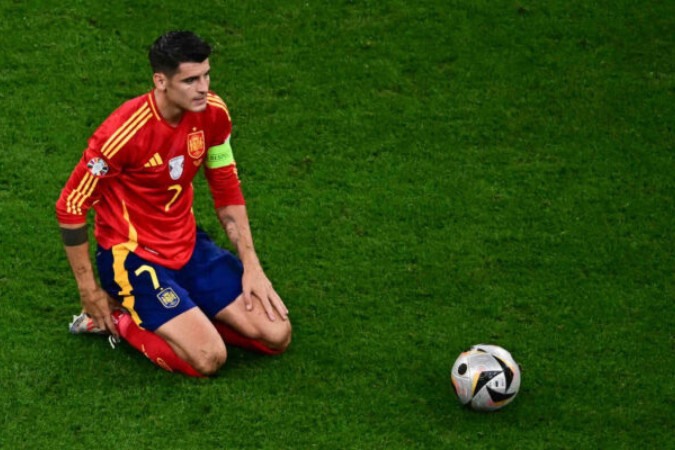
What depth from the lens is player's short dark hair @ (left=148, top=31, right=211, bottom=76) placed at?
19.2 feet

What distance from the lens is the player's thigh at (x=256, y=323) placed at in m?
6.29

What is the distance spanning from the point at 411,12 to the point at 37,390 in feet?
13.7

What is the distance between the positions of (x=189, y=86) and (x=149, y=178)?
511 mm

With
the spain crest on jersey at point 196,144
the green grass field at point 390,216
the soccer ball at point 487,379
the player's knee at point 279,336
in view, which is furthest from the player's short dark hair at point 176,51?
the soccer ball at point 487,379

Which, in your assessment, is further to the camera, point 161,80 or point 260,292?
point 260,292

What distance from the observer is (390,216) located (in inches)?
291

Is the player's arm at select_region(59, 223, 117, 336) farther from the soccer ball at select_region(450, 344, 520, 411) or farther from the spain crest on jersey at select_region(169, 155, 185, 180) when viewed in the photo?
the soccer ball at select_region(450, 344, 520, 411)

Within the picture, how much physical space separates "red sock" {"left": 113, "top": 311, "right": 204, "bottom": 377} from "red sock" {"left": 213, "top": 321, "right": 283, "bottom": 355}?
12.3 inches

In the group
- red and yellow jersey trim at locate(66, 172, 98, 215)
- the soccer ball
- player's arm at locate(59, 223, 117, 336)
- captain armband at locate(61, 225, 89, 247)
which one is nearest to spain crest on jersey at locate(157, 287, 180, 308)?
player's arm at locate(59, 223, 117, 336)

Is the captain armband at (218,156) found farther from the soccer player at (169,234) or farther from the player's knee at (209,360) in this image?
the player's knee at (209,360)

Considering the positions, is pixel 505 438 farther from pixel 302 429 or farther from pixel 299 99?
pixel 299 99

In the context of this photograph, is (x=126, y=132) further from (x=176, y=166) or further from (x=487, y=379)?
(x=487, y=379)

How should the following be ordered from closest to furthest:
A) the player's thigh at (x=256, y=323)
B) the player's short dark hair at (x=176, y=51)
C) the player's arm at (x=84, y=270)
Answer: the player's short dark hair at (x=176, y=51), the player's arm at (x=84, y=270), the player's thigh at (x=256, y=323)

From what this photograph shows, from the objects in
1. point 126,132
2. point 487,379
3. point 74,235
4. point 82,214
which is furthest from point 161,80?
point 487,379
